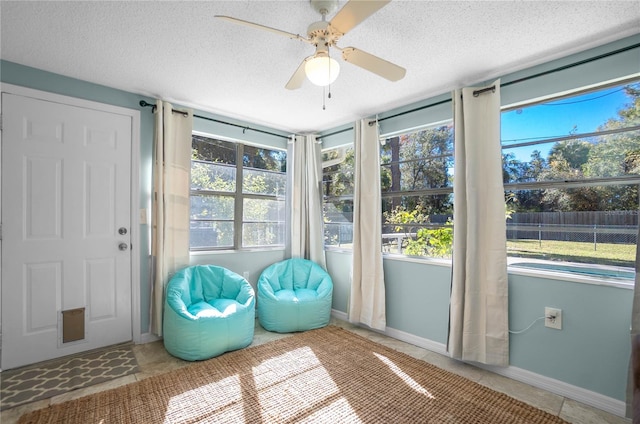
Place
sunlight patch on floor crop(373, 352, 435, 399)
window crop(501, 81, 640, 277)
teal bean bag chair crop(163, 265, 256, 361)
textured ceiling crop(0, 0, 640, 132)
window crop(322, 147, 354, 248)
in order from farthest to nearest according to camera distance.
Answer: window crop(322, 147, 354, 248)
teal bean bag chair crop(163, 265, 256, 361)
sunlight patch on floor crop(373, 352, 435, 399)
window crop(501, 81, 640, 277)
textured ceiling crop(0, 0, 640, 132)

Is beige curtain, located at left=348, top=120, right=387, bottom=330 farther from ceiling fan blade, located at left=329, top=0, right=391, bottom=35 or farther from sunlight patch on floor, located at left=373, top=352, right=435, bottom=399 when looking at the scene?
ceiling fan blade, located at left=329, top=0, right=391, bottom=35

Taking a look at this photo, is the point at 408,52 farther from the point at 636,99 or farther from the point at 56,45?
the point at 56,45

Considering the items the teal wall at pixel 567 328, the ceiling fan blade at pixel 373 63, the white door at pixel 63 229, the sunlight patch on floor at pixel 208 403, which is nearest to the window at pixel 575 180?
the teal wall at pixel 567 328

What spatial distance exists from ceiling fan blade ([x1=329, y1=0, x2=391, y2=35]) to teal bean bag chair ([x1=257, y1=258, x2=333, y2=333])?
2433 mm

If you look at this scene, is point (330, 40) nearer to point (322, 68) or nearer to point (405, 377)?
point (322, 68)

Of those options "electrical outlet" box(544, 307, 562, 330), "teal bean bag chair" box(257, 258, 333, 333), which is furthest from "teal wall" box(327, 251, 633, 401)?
"teal bean bag chair" box(257, 258, 333, 333)

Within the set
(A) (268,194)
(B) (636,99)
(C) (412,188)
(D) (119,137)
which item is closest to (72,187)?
(D) (119,137)

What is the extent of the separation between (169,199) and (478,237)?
2.78m

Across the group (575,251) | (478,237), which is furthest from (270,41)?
(575,251)

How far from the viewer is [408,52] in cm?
206

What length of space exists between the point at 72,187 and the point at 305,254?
2450 millimetres

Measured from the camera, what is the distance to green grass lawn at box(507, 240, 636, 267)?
1.90 meters

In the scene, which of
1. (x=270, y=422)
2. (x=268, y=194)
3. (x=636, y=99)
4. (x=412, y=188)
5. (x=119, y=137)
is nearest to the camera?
(x=270, y=422)

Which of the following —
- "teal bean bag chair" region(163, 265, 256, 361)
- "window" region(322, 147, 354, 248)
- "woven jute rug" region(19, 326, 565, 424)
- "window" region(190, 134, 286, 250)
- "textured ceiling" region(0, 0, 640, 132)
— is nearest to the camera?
"textured ceiling" region(0, 0, 640, 132)
